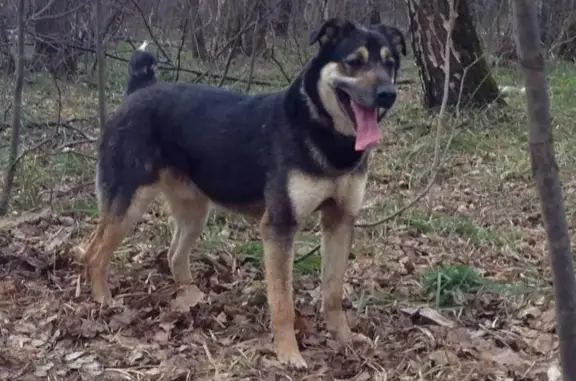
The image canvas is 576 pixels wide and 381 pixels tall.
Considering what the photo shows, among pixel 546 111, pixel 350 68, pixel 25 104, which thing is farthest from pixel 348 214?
pixel 25 104

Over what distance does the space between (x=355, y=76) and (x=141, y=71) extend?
1.86m

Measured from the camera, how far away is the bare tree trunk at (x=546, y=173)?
2.10 m

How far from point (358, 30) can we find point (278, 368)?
71.7 inches

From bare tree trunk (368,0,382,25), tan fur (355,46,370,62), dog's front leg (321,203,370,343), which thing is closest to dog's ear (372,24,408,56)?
tan fur (355,46,370,62)

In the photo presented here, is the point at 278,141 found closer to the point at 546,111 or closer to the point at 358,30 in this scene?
the point at 358,30

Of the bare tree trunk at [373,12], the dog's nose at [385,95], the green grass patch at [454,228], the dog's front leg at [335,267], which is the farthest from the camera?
the bare tree trunk at [373,12]

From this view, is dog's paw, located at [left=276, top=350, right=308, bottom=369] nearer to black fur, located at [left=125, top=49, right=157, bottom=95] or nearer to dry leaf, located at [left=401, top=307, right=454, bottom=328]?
dry leaf, located at [left=401, top=307, right=454, bottom=328]

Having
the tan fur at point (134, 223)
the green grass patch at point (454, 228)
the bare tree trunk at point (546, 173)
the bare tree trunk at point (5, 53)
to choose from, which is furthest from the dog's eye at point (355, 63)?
the bare tree trunk at point (5, 53)

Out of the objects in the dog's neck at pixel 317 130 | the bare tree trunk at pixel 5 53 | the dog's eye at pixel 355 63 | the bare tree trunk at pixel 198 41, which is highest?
the dog's eye at pixel 355 63

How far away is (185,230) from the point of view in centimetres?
597

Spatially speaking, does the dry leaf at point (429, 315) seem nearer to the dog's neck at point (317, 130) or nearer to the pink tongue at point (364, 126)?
the dog's neck at point (317, 130)

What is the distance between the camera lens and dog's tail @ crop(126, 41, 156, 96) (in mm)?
5895

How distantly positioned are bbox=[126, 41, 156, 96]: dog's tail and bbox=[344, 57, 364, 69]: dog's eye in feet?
5.66

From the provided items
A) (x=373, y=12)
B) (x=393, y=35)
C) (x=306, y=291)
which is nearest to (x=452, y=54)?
(x=306, y=291)
